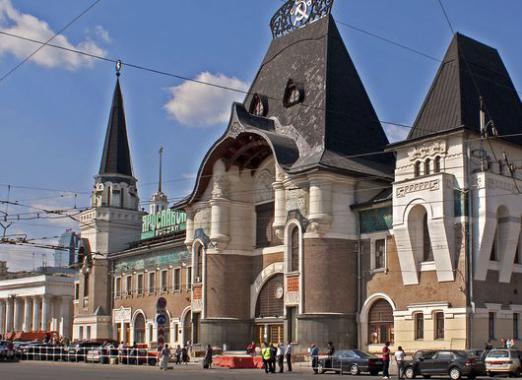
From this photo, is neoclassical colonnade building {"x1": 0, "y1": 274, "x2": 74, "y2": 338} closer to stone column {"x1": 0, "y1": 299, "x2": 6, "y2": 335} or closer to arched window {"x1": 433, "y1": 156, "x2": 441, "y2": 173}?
stone column {"x1": 0, "y1": 299, "x2": 6, "y2": 335}

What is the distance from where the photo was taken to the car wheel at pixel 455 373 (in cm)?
3341

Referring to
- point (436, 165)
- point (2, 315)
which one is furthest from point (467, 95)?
point (2, 315)

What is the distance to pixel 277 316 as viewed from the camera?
166 ft

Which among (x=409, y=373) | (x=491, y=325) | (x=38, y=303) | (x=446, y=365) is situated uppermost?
(x=38, y=303)

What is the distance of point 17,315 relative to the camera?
10000cm

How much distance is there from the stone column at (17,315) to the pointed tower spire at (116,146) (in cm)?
3474

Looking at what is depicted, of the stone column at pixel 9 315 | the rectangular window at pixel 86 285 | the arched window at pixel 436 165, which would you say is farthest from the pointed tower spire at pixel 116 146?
the stone column at pixel 9 315

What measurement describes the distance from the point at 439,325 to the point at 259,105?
65.7 ft

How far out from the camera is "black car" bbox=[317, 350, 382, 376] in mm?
37875

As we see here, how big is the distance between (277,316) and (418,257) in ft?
36.6

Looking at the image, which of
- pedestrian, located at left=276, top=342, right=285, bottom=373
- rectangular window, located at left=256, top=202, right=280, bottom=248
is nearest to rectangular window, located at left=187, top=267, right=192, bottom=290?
rectangular window, located at left=256, top=202, right=280, bottom=248

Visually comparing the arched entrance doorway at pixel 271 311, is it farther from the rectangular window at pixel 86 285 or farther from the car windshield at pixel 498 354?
the rectangular window at pixel 86 285

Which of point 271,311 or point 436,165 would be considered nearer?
point 436,165

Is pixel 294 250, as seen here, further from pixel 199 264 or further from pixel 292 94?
pixel 292 94
